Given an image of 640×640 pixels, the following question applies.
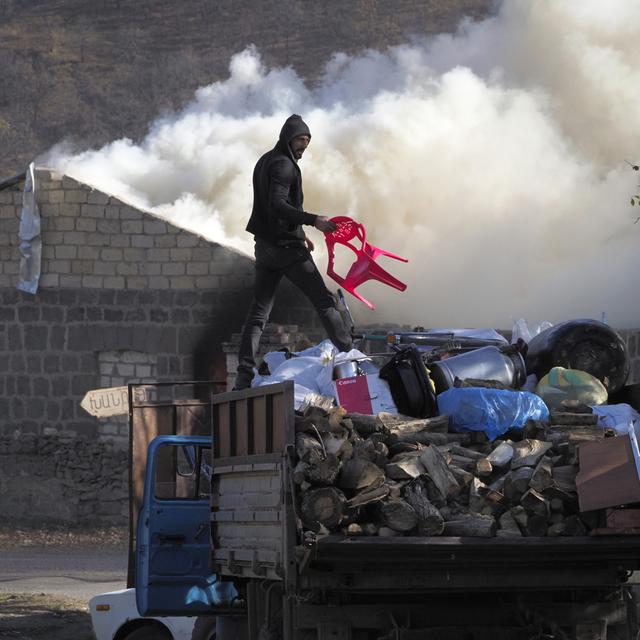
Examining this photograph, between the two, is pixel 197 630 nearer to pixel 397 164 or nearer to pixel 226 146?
pixel 397 164

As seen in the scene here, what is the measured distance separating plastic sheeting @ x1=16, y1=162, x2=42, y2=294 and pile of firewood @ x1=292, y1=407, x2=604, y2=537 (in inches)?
525

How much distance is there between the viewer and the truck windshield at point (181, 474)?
9.27 meters

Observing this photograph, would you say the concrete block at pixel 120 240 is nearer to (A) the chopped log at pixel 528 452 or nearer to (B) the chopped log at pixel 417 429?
(B) the chopped log at pixel 417 429

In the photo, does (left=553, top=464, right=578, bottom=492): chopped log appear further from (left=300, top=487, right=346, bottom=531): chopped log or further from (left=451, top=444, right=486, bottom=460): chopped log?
(left=300, top=487, right=346, bottom=531): chopped log

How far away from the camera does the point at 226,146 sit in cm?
3078

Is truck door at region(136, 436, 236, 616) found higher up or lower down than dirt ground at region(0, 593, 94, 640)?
higher up

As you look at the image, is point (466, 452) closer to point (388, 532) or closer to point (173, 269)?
point (388, 532)

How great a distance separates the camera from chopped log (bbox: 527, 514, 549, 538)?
7.10 meters

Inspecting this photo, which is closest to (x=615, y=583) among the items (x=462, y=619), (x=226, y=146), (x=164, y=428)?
(x=462, y=619)

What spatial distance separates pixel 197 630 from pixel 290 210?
9.86ft

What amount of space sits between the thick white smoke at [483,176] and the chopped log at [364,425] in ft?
41.9

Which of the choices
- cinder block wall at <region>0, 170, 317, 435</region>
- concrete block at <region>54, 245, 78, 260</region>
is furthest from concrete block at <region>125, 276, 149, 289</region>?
concrete block at <region>54, 245, 78, 260</region>

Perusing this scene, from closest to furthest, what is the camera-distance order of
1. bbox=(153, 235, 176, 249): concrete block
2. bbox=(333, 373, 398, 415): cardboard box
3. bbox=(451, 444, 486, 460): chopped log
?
bbox=(451, 444, 486, 460): chopped log, bbox=(333, 373, 398, 415): cardboard box, bbox=(153, 235, 176, 249): concrete block

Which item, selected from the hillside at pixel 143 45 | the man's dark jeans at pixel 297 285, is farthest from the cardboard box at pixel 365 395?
the hillside at pixel 143 45
